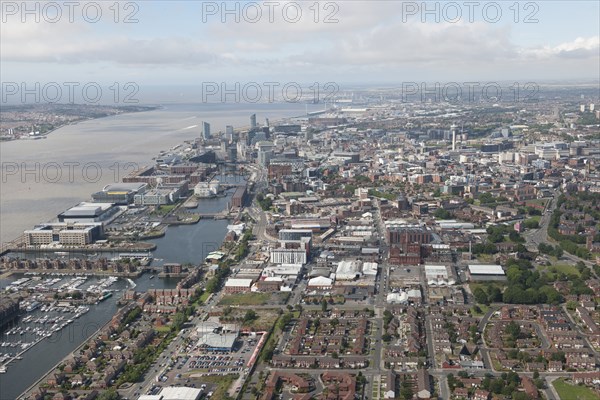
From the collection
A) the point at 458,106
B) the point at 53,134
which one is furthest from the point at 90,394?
the point at 458,106

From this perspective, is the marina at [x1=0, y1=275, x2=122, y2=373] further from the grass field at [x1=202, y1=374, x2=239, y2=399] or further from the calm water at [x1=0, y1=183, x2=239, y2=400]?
the grass field at [x1=202, y1=374, x2=239, y2=399]

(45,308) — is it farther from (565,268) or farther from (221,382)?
(565,268)

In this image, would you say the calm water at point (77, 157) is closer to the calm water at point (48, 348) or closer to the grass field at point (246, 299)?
the calm water at point (48, 348)

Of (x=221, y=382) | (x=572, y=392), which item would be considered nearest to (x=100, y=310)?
(x=221, y=382)

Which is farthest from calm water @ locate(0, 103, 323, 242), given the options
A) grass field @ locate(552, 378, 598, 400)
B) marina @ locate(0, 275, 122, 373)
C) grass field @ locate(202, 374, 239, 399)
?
grass field @ locate(552, 378, 598, 400)

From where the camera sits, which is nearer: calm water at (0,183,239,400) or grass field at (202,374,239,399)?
grass field at (202,374,239,399)

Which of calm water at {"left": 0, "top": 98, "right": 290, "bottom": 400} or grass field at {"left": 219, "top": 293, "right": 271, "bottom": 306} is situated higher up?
calm water at {"left": 0, "top": 98, "right": 290, "bottom": 400}
